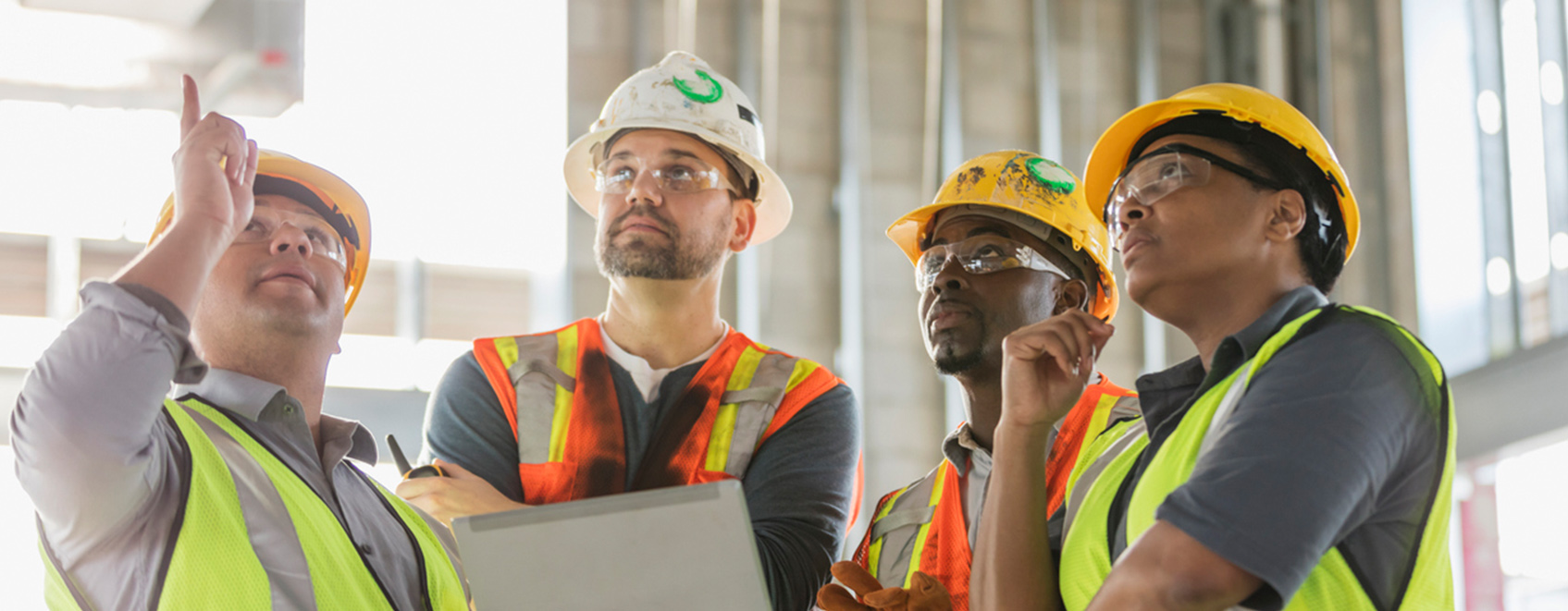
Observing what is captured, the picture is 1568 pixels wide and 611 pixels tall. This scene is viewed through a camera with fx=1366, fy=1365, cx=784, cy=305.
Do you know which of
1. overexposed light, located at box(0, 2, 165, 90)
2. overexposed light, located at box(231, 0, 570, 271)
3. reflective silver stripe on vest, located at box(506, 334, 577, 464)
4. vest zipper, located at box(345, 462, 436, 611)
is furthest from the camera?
overexposed light, located at box(231, 0, 570, 271)

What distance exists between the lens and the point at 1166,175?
288 cm

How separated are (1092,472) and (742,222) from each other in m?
1.88

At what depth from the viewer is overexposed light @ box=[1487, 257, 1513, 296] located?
33.1 ft

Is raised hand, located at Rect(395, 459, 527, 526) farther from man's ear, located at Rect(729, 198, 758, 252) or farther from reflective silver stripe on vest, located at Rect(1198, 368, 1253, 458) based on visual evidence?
reflective silver stripe on vest, located at Rect(1198, 368, 1253, 458)

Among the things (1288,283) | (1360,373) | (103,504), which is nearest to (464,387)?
(103,504)

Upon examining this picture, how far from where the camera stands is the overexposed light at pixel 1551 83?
9.58 metres

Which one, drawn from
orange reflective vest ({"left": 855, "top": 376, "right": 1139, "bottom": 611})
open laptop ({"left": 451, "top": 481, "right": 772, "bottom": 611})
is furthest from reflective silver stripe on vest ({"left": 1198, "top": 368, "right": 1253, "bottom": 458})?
orange reflective vest ({"left": 855, "top": 376, "right": 1139, "bottom": 611})

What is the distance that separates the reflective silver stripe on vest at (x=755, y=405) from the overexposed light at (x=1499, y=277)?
7.99 m

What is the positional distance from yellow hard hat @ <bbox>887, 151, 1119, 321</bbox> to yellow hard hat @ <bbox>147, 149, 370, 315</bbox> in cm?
175

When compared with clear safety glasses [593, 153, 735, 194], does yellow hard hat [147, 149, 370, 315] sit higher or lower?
lower

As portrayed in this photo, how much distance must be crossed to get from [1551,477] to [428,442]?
8630 mm

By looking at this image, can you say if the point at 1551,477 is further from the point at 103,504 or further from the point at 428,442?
the point at 103,504

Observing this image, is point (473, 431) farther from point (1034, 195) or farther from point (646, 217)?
point (1034, 195)

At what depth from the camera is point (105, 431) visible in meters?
2.43
